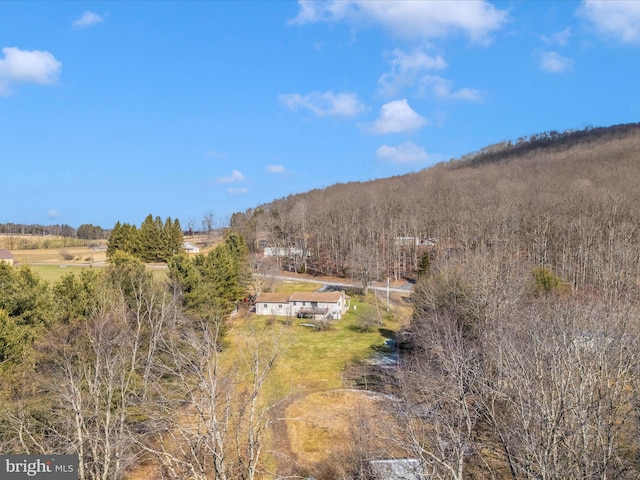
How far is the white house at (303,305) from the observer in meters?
50.4

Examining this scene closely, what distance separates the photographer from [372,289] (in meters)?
64.4

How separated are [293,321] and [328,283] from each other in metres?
20.6

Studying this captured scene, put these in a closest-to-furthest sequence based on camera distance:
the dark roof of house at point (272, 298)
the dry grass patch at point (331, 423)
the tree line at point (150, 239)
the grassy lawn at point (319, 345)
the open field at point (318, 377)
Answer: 1. the dry grass patch at point (331, 423)
2. the open field at point (318, 377)
3. the grassy lawn at point (319, 345)
4. the dark roof of house at point (272, 298)
5. the tree line at point (150, 239)

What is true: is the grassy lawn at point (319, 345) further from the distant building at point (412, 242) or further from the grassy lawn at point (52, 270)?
Result: the grassy lawn at point (52, 270)

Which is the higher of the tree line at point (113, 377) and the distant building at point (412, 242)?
the distant building at point (412, 242)

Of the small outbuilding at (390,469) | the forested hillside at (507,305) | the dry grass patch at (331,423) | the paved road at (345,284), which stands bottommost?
the dry grass patch at (331,423)

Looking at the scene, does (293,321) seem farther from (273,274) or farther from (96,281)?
(96,281)

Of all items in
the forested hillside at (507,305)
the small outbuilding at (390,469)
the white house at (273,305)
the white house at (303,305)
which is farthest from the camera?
the white house at (273,305)

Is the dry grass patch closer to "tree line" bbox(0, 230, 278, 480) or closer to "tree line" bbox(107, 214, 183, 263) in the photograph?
"tree line" bbox(0, 230, 278, 480)

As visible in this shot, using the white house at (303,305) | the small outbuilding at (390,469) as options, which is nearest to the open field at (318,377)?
the white house at (303,305)

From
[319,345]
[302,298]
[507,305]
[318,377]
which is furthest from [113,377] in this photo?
[302,298]

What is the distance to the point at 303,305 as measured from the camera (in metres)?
51.4

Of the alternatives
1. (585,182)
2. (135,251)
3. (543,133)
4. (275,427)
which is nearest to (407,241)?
(585,182)

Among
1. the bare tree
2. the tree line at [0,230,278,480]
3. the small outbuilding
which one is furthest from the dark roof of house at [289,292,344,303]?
the small outbuilding
